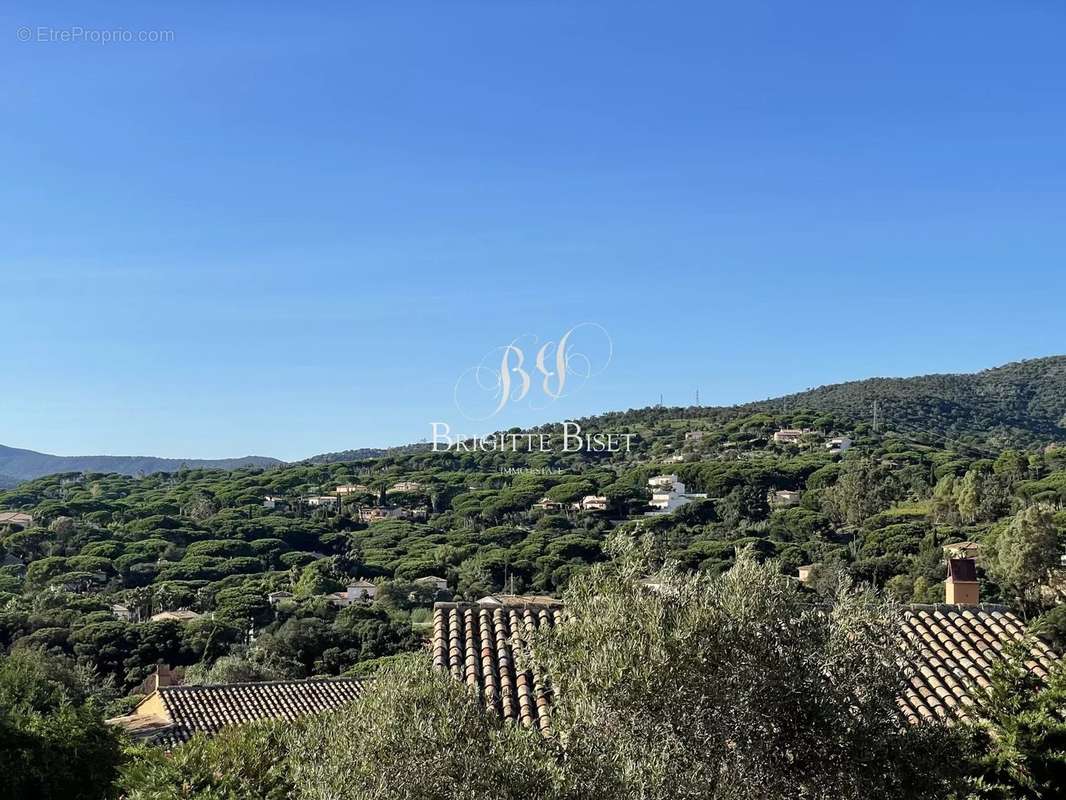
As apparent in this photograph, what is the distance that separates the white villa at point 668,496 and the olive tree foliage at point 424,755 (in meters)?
61.3

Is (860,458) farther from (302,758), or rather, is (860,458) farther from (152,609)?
(302,758)

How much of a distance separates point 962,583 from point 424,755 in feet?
28.9

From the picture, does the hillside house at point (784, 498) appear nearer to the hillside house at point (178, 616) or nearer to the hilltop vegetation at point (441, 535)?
the hilltop vegetation at point (441, 535)

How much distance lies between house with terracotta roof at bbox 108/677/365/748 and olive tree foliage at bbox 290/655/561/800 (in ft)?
46.8

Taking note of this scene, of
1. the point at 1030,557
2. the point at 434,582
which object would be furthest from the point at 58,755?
the point at 434,582

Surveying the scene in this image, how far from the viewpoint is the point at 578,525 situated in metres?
65.8

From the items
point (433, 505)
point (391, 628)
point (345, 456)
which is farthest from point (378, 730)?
point (345, 456)

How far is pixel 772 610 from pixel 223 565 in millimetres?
56353

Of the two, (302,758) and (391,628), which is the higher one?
(302,758)

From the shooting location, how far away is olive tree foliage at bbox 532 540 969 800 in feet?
17.8

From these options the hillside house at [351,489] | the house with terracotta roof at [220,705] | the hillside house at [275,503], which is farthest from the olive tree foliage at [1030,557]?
the hillside house at [275,503]

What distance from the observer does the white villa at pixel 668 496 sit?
69.1 meters

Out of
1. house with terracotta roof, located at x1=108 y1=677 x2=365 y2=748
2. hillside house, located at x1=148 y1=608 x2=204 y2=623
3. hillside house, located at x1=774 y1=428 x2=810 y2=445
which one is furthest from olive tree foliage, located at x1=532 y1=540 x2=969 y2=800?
hillside house, located at x1=774 y1=428 x2=810 y2=445

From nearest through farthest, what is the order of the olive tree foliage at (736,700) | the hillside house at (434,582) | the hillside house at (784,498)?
the olive tree foliage at (736,700)
the hillside house at (434,582)
the hillside house at (784,498)
